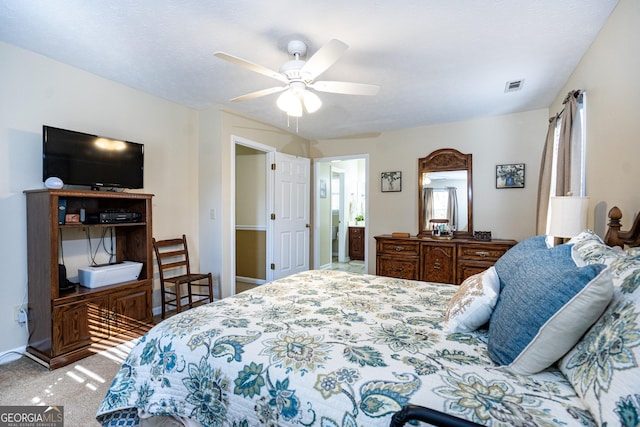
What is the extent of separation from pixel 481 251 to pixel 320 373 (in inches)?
127

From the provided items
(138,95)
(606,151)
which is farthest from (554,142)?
(138,95)

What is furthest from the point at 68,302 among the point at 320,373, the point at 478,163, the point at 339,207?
the point at 339,207

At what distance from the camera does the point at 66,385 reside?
6.74ft

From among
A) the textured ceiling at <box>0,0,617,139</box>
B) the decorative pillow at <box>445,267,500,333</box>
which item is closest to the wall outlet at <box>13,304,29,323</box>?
the textured ceiling at <box>0,0,617,139</box>

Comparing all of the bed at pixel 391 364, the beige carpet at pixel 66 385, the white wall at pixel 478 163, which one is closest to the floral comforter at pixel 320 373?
the bed at pixel 391 364

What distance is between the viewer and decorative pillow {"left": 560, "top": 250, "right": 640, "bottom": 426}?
2.26 ft

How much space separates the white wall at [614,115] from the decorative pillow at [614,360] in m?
1.08

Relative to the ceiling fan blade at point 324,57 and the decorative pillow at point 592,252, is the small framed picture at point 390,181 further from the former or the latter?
the decorative pillow at point 592,252

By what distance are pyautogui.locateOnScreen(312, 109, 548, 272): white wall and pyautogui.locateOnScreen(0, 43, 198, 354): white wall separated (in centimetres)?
289

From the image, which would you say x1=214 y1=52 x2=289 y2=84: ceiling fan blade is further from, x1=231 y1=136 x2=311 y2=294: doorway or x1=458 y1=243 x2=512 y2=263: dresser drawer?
x1=458 y1=243 x2=512 y2=263: dresser drawer

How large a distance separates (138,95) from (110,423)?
3006 mm

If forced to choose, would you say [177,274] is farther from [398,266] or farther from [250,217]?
[398,266]

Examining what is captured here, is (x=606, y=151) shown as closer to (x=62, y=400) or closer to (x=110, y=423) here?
(x=110, y=423)

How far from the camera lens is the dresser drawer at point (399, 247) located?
13.1 ft
